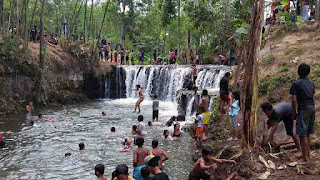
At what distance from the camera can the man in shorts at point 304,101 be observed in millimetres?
5047

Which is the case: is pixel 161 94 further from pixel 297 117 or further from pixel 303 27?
pixel 297 117

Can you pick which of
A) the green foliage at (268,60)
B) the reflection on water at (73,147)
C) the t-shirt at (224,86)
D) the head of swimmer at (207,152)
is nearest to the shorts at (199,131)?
the reflection on water at (73,147)

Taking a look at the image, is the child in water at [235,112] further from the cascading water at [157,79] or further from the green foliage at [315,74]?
the cascading water at [157,79]

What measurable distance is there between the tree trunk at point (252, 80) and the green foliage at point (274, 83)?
17.1 feet

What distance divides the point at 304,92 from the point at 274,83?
18.9 feet

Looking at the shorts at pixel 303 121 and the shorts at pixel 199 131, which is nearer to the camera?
the shorts at pixel 303 121

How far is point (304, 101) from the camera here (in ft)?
16.7

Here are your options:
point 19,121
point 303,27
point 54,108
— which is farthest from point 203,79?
point 19,121

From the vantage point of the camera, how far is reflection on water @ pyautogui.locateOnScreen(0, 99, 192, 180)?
7945mm

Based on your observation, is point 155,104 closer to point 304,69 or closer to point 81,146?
point 81,146

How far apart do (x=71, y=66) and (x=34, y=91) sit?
3.97 metres

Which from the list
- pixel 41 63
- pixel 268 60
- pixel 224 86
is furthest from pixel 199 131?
pixel 41 63

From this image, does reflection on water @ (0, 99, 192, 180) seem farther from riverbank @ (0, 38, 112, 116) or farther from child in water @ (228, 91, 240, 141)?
riverbank @ (0, 38, 112, 116)

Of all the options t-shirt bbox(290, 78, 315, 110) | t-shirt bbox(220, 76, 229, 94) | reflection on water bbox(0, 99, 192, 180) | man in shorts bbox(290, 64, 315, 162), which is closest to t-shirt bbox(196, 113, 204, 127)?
reflection on water bbox(0, 99, 192, 180)
